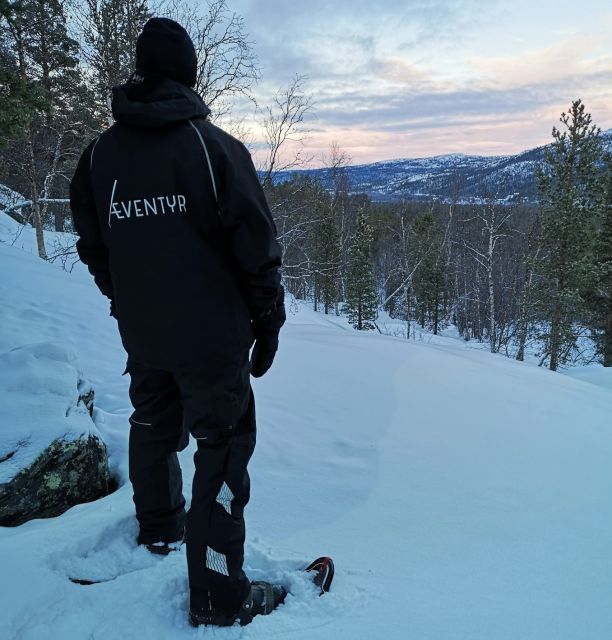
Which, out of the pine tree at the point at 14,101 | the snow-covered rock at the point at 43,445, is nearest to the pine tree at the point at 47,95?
the pine tree at the point at 14,101

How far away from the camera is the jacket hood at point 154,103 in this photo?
1.42 m

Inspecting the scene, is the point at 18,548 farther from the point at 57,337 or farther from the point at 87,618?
the point at 57,337

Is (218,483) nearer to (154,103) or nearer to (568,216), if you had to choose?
(154,103)

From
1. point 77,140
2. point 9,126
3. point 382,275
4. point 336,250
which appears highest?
point 77,140

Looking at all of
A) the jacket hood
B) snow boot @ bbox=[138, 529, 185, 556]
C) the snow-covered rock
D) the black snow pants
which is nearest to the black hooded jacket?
the jacket hood

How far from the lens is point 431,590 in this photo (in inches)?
68.1

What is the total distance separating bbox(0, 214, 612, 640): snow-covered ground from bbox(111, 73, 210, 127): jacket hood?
1.66 m

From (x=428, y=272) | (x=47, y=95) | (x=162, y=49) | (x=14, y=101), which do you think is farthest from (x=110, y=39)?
(x=428, y=272)

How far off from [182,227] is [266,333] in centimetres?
49

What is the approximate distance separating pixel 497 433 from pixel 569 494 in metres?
A: 0.80

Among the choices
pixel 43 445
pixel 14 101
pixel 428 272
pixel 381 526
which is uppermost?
pixel 14 101

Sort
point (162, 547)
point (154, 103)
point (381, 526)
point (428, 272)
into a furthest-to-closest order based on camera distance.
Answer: point (428, 272), point (381, 526), point (162, 547), point (154, 103)

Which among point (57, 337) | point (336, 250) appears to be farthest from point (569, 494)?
point (336, 250)

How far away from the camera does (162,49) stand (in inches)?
58.8
